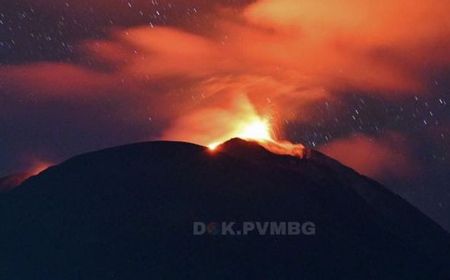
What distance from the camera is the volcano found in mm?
120250

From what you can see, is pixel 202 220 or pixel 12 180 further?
pixel 12 180

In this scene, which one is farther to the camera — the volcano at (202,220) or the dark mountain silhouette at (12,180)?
the dark mountain silhouette at (12,180)

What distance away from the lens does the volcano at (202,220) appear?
120 m

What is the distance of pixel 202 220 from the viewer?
131750 mm

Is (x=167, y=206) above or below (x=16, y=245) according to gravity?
above

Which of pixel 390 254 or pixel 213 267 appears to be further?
pixel 390 254

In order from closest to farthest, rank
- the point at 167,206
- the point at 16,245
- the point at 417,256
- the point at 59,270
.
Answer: the point at 59,270, the point at 16,245, the point at 167,206, the point at 417,256

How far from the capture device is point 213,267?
119938 millimetres

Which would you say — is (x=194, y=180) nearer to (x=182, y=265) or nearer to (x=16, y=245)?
(x=182, y=265)

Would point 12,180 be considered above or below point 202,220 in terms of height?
above

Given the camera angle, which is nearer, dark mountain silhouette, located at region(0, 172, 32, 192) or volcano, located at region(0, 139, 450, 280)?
volcano, located at region(0, 139, 450, 280)

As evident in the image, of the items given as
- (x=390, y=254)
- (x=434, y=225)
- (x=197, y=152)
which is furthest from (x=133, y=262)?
Result: (x=434, y=225)

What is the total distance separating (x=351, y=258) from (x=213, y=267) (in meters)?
25.4

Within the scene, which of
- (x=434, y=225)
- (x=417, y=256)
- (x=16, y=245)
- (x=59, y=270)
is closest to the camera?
(x=59, y=270)
